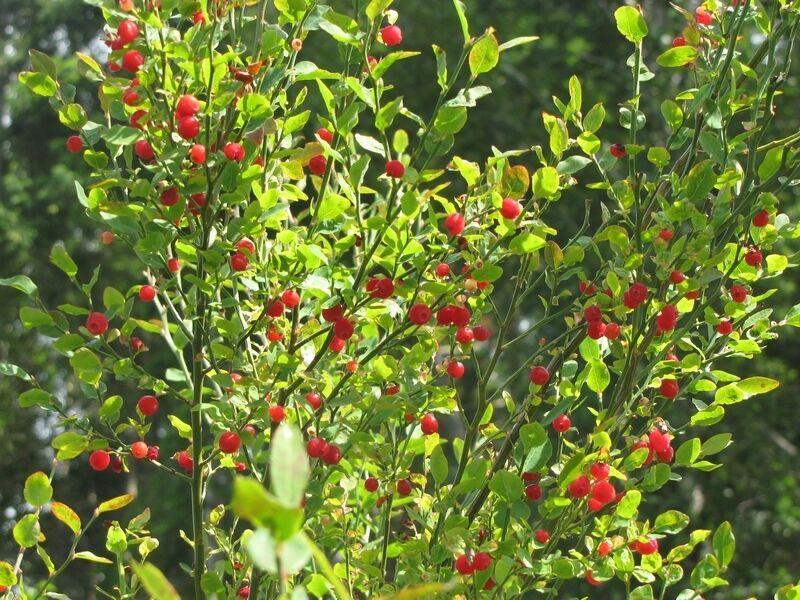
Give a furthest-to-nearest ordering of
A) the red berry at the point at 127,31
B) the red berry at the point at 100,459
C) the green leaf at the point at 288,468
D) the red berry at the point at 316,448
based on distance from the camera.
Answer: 1. the red berry at the point at 100,459
2. the red berry at the point at 316,448
3. the red berry at the point at 127,31
4. the green leaf at the point at 288,468

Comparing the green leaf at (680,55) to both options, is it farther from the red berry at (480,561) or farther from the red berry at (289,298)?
the red berry at (480,561)

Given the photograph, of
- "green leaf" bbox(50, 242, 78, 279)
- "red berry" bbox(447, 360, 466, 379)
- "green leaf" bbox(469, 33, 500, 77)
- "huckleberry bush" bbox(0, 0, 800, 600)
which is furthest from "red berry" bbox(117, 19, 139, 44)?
"red berry" bbox(447, 360, 466, 379)

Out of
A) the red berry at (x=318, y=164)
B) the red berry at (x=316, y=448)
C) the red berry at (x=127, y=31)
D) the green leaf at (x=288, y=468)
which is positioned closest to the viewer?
the green leaf at (x=288, y=468)

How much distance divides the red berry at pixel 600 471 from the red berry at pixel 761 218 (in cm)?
38

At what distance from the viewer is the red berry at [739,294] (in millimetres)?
1423

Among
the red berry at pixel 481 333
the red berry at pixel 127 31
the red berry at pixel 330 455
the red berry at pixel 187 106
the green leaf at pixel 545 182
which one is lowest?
the red berry at pixel 330 455

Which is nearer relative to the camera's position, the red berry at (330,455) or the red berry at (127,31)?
the red berry at (127,31)

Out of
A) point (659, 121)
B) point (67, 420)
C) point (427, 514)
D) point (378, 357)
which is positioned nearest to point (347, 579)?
point (427, 514)

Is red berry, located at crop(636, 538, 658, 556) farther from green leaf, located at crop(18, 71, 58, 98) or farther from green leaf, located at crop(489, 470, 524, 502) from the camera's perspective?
green leaf, located at crop(18, 71, 58, 98)

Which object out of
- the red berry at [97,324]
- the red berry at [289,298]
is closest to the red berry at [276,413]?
the red berry at [289,298]

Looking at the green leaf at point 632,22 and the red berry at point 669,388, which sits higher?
the green leaf at point 632,22

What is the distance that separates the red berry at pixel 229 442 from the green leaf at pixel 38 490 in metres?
0.20

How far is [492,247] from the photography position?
1.41 m

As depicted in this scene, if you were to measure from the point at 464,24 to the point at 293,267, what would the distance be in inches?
14.3
